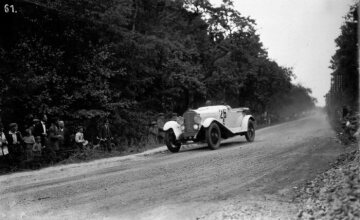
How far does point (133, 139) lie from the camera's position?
785 inches

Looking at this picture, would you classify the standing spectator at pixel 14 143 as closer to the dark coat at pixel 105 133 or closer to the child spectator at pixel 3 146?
the child spectator at pixel 3 146

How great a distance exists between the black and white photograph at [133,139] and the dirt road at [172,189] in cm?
3

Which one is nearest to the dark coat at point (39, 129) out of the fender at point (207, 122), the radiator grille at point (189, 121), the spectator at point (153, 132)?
the radiator grille at point (189, 121)

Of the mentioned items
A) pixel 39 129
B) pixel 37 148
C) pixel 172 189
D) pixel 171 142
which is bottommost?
pixel 172 189

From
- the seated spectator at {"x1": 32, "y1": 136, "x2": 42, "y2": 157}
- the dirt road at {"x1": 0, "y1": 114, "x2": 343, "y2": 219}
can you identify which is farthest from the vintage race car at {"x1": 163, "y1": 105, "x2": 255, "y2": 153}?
the seated spectator at {"x1": 32, "y1": 136, "x2": 42, "y2": 157}

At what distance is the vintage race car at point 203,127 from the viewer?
1465 cm

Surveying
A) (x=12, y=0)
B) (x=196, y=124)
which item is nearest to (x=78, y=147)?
(x=196, y=124)

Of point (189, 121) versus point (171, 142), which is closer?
point (189, 121)

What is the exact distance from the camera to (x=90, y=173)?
1031 cm

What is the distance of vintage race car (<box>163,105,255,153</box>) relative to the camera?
1465cm

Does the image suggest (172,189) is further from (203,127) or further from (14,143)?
(203,127)

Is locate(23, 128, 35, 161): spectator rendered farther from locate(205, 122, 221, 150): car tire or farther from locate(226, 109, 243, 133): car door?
locate(226, 109, 243, 133): car door

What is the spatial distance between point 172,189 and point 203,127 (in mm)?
7290

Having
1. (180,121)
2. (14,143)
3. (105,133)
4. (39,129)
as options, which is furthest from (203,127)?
(14,143)
